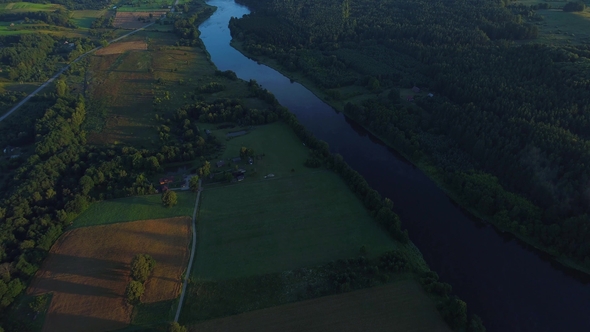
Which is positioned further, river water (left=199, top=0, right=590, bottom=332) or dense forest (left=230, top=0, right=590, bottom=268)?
dense forest (left=230, top=0, right=590, bottom=268)

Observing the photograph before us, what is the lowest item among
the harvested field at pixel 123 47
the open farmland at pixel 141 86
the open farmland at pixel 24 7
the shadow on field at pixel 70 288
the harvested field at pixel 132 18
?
the shadow on field at pixel 70 288

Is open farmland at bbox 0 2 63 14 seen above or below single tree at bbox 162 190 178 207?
above

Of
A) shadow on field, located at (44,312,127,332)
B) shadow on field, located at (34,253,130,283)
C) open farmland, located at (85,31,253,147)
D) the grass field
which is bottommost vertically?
shadow on field, located at (44,312,127,332)

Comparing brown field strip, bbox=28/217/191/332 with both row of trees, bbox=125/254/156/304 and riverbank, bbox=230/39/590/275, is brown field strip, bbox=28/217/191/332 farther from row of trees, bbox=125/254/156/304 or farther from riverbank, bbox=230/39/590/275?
riverbank, bbox=230/39/590/275

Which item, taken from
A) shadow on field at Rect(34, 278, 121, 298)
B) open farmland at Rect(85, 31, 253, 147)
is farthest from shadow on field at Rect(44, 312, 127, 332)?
open farmland at Rect(85, 31, 253, 147)

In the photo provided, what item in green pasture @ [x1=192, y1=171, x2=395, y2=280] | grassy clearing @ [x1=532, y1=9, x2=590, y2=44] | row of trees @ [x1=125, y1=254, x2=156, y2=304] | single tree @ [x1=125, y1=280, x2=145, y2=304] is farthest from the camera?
grassy clearing @ [x1=532, y1=9, x2=590, y2=44]

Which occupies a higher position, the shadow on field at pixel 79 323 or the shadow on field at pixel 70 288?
the shadow on field at pixel 70 288

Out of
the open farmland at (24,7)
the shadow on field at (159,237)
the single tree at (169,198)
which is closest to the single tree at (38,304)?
the shadow on field at (159,237)

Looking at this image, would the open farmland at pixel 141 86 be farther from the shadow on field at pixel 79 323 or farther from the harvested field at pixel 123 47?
the shadow on field at pixel 79 323
